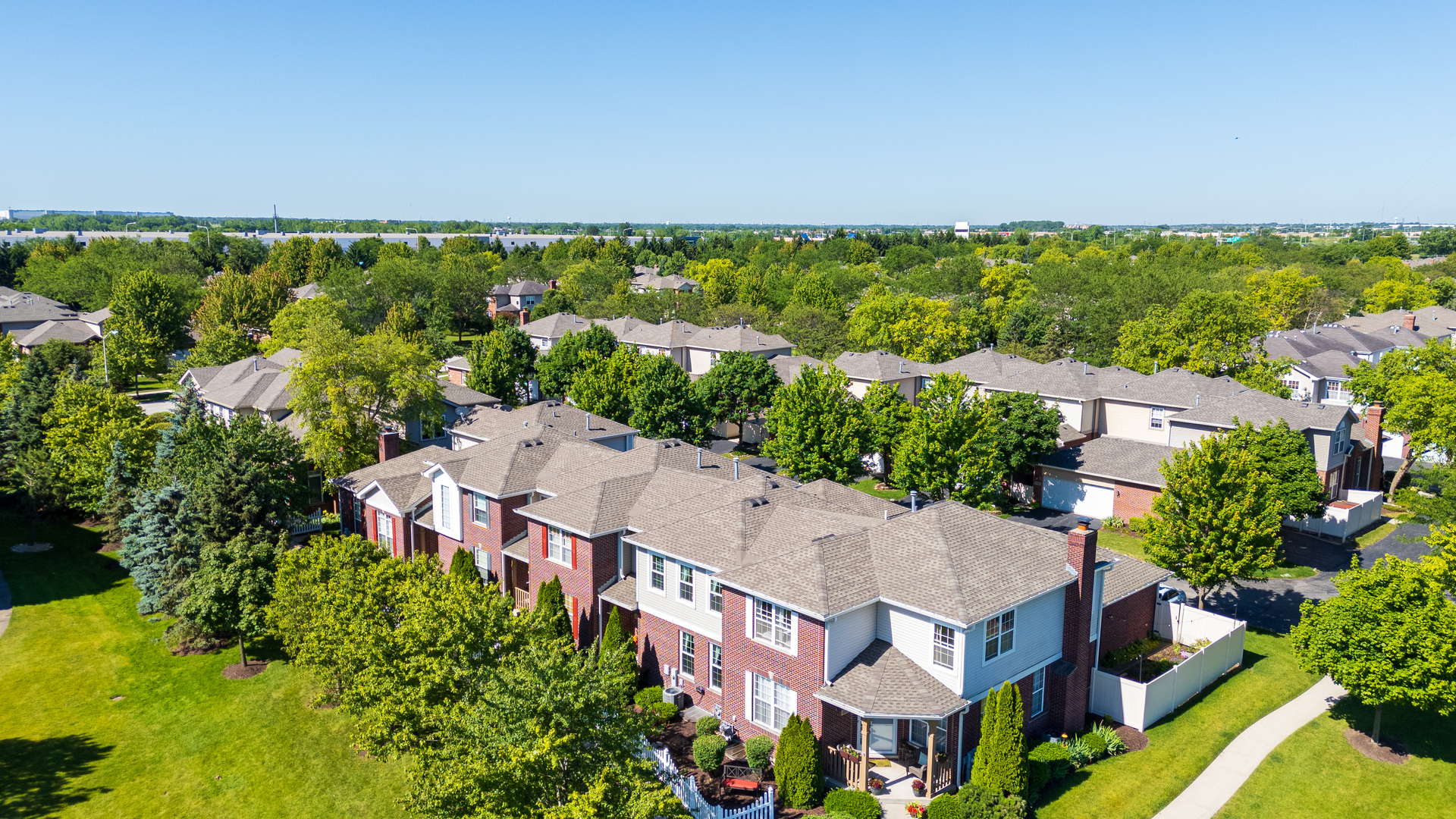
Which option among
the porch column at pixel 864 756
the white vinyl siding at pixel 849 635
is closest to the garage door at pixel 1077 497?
the white vinyl siding at pixel 849 635

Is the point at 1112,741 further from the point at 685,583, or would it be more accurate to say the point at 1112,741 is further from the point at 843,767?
the point at 685,583

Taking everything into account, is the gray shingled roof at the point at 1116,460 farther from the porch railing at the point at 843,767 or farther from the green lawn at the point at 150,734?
the green lawn at the point at 150,734

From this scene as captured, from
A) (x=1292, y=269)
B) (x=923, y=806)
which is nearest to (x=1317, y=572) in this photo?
(x=923, y=806)

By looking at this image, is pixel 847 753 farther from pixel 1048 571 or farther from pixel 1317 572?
pixel 1317 572

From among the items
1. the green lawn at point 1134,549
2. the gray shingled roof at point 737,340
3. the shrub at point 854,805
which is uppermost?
the gray shingled roof at point 737,340

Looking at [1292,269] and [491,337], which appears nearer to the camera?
[491,337]

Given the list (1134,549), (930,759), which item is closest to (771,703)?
(930,759)

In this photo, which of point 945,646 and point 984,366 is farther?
point 984,366
